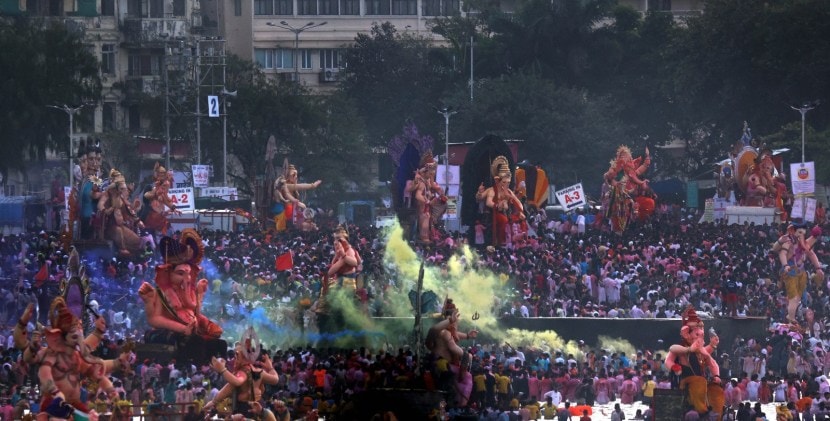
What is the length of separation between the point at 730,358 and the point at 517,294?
547cm

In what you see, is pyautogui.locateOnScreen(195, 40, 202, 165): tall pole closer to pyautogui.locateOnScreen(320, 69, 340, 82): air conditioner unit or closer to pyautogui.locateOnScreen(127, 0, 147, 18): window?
pyautogui.locateOnScreen(127, 0, 147, 18): window

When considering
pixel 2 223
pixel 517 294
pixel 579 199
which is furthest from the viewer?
pixel 2 223

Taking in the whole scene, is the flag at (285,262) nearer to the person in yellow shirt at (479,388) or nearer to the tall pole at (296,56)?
the person in yellow shirt at (479,388)

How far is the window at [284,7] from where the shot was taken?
4250 inches

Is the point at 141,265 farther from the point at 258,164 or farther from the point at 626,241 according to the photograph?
the point at 258,164

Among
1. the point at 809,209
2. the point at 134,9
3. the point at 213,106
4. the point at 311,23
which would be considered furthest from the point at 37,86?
the point at 809,209

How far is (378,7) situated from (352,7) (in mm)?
1338

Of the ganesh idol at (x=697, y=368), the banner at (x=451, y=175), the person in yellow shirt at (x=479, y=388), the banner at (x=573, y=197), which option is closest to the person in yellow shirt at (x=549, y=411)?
the person in yellow shirt at (x=479, y=388)

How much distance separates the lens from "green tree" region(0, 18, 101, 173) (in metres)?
82.2

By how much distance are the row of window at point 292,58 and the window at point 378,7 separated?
293 cm

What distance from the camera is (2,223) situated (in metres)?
76.2

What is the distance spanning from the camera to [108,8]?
3893 inches

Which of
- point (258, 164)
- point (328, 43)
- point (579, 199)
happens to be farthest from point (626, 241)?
point (328, 43)

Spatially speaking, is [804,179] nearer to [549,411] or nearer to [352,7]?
[549,411]
